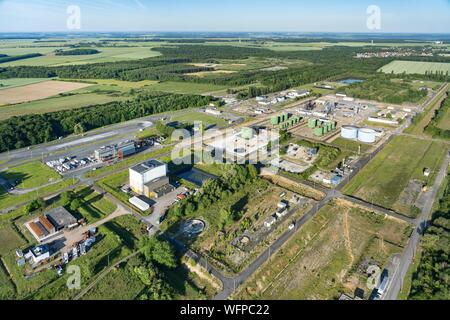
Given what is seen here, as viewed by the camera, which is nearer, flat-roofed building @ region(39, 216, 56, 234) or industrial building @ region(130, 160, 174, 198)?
flat-roofed building @ region(39, 216, 56, 234)

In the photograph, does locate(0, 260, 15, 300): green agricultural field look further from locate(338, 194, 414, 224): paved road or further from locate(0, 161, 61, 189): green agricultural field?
locate(338, 194, 414, 224): paved road

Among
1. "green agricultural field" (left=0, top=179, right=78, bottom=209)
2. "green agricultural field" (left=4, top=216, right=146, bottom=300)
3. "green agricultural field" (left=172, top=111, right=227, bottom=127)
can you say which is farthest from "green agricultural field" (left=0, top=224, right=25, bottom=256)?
"green agricultural field" (left=172, top=111, right=227, bottom=127)

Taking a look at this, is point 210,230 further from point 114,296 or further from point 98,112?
point 98,112

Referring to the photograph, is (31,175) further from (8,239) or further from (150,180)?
(150,180)

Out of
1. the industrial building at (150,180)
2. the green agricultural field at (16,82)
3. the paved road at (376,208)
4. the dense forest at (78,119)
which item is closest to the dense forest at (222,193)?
the industrial building at (150,180)

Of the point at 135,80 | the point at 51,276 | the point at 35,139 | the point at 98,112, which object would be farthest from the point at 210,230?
the point at 135,80

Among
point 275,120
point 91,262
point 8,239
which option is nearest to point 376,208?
point 91,262
